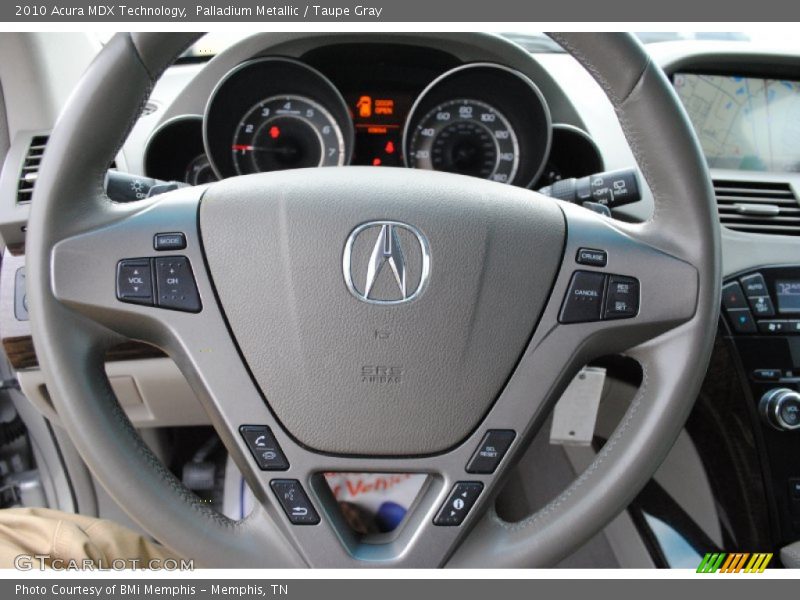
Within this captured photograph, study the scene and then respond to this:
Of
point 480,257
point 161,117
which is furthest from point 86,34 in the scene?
point 480,257

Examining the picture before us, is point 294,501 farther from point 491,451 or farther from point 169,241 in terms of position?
point 169,241

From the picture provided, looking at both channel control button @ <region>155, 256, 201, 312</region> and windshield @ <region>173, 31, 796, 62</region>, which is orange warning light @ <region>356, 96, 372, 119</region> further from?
channel control button @ <region>155, 256, 201, 312</region>

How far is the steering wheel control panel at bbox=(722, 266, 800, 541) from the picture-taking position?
1.51 metres

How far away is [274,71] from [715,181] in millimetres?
999

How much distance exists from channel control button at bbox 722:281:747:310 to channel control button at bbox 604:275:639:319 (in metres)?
0.64

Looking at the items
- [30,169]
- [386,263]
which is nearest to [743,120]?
[386,263]

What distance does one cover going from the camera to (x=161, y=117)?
161 centimetres

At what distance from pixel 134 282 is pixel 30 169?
2.31 feet

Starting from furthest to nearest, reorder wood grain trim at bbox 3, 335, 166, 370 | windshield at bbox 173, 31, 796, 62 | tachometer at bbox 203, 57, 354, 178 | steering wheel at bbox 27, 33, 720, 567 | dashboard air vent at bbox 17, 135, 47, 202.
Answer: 1. windshield at bbox 173, 31, 796, 62
2. tachometer at bbox 203, 57, 354, 178
3. dashboard air vent at bbox 17, 135, 47, 202
4. wood grain trim at bbox 3, 335, 166, 370
5. steering wheel at bbox 27, 33, 720, 567

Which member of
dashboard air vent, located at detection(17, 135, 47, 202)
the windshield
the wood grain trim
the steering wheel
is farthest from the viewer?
the windshield

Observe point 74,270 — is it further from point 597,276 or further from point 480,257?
point 597,276

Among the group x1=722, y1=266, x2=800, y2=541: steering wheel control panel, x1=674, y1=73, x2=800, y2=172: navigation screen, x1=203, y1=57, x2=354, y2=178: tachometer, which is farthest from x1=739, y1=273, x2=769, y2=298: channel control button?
x1=203, y1=57, x2=354, y2=178: tachometer

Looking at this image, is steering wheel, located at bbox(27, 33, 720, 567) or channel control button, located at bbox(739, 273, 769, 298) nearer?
steering wheel, located at bbox(27, 33, 720, 567)

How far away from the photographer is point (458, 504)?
92 cm
